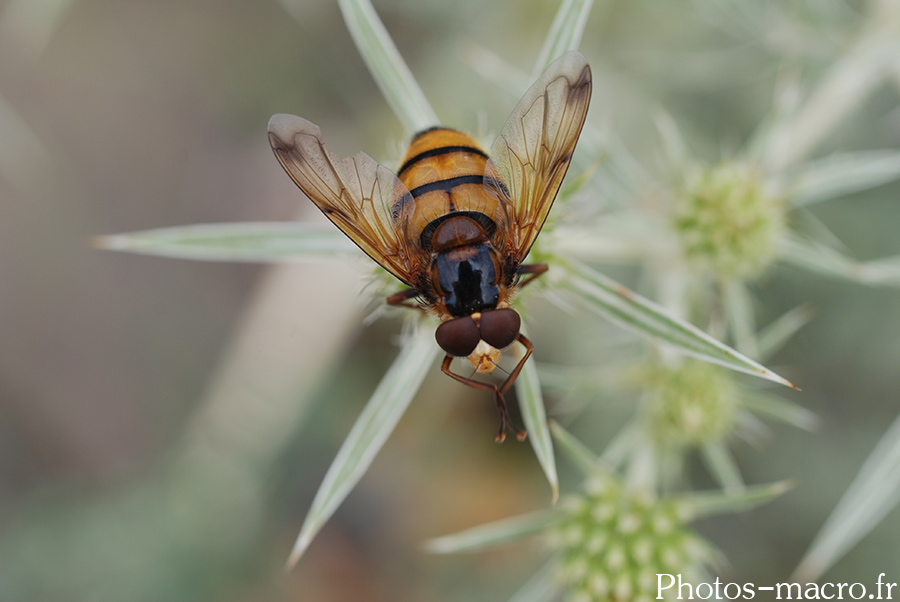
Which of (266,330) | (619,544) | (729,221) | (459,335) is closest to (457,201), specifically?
(459,335)

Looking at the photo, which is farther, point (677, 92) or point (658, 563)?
point (677, 92)

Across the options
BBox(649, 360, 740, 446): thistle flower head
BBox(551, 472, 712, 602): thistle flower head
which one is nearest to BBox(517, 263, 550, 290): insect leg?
BBox(551, 472, 712, 602): thistle flower head

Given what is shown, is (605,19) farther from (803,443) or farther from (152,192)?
(152,192)

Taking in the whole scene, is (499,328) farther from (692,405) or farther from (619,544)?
(692,405)

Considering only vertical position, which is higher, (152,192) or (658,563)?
(152,192)

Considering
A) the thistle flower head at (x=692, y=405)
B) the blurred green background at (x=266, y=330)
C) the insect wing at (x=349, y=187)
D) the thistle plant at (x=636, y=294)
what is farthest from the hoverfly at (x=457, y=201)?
the blurred green background at (x=266, y=330)

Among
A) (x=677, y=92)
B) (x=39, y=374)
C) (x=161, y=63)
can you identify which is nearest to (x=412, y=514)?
(x=39, y=374)

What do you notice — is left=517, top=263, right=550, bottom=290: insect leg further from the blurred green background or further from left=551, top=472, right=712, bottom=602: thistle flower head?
the blurred green background
